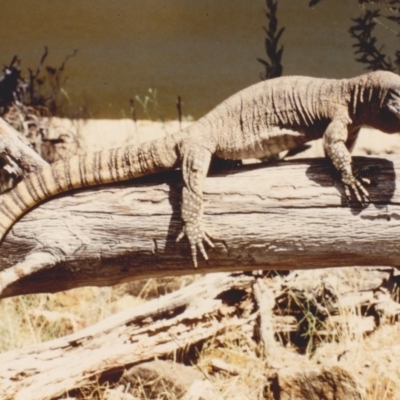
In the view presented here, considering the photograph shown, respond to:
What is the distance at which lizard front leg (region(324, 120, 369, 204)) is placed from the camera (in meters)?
3.29

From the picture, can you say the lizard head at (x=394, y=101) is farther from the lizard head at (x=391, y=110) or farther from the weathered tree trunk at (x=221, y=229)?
the weathered tree trunk at (x=221, y=229)

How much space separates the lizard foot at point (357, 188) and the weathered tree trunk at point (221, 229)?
0.04 meters

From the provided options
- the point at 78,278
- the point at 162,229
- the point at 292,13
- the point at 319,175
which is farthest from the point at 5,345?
the point at 292,13

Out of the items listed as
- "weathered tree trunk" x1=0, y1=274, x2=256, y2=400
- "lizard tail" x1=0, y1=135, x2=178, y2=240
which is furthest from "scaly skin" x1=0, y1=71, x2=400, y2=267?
"weathered tree trunk" x1=0, y1=274, x2=256, y2=400

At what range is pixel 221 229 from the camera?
133 inches

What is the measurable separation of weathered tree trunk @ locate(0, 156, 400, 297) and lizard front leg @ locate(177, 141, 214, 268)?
0.06 metres

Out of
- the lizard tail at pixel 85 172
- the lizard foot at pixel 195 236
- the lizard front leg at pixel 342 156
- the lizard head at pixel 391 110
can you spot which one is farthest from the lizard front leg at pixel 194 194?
the lizard head at pixel 391 110

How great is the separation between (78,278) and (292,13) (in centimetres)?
596

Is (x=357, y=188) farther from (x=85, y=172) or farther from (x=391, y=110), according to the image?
(x=85, y=172)

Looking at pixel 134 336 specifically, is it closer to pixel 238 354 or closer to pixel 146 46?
pixel 238 354

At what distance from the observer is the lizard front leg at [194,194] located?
3.34 metres

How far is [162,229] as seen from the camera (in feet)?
11.2

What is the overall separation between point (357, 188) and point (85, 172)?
154 cm

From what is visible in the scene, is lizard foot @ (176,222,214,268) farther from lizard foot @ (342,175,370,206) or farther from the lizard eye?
the lizard eye
